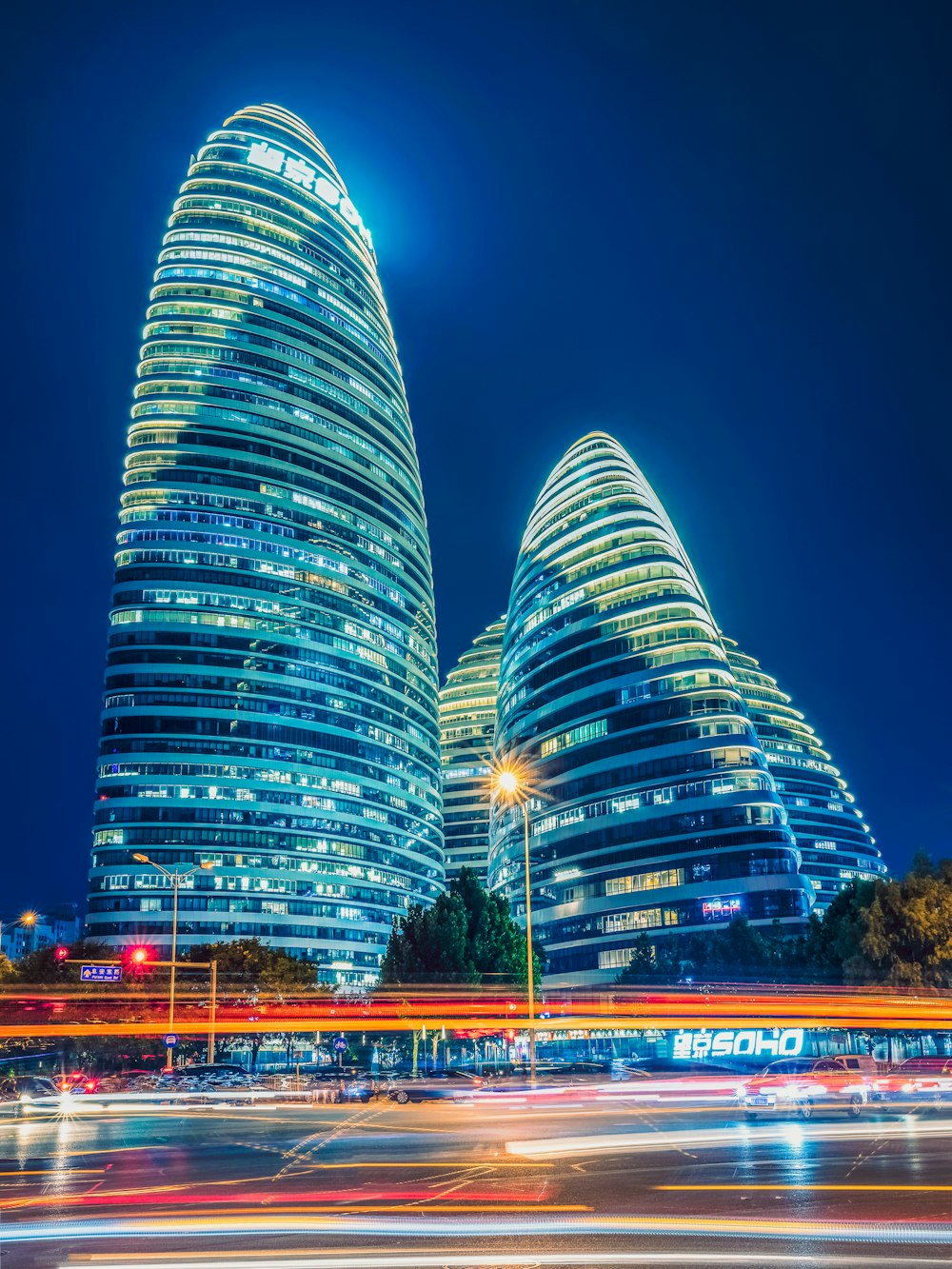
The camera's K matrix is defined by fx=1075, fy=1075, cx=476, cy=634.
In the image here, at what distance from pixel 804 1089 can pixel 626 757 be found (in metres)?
99.6

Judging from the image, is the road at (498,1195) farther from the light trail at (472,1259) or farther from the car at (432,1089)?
the car at (432,1089)

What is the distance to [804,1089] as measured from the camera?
33.8m

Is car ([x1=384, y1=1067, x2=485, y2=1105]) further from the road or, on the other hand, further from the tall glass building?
the tall glass building

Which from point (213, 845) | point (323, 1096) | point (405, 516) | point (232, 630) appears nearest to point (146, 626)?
point (232, 630)

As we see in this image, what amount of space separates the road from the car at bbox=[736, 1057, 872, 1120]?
6.56 feet

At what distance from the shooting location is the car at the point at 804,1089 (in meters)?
32.8

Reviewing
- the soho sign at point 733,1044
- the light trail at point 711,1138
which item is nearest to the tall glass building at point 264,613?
the soho sign at point 733,1044

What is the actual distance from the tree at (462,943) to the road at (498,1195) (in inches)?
1805

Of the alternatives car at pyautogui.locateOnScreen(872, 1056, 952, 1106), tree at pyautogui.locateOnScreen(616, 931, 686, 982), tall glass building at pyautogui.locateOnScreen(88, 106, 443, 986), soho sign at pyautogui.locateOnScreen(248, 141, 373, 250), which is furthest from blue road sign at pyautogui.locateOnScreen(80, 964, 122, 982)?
soho sign at pyautogui.locateOnScreen(248, 141, 373, 250)

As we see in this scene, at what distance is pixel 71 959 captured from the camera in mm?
92875

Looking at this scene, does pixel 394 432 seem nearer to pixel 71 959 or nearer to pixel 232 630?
pixel 232 630

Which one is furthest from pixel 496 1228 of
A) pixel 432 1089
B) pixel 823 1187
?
pixel 432 1089

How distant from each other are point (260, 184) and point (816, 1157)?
196m

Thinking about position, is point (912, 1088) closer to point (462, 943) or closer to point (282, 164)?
point (462, 943)
